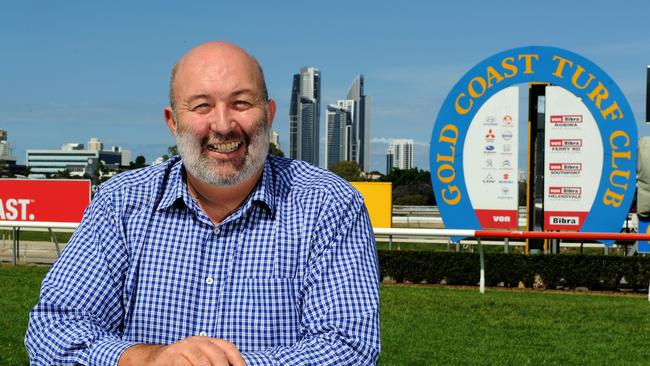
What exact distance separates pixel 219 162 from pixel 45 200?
42.6ft

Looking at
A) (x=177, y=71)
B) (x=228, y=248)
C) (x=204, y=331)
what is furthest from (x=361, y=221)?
(x=177, y=71)

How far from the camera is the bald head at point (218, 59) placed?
6.98 feet

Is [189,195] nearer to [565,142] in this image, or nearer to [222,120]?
[222,120]

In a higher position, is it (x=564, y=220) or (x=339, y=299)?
(x=339, y=299)

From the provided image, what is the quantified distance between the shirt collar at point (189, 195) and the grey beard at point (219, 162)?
5 cm

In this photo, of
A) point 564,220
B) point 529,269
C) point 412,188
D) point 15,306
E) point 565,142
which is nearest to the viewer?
point 15,306

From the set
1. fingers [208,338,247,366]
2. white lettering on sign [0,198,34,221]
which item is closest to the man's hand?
fingers [208,338,247,366]

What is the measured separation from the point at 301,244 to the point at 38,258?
49.5 feet

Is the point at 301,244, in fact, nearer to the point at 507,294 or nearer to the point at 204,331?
the point at 204,331

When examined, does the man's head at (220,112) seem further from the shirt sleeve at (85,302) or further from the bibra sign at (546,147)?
the bibra sign at (546,147)

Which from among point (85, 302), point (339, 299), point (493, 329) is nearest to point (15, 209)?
point (493, 329)

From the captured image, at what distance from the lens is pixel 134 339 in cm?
219

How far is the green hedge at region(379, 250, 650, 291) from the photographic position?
1146cm

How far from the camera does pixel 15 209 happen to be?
1445cm
